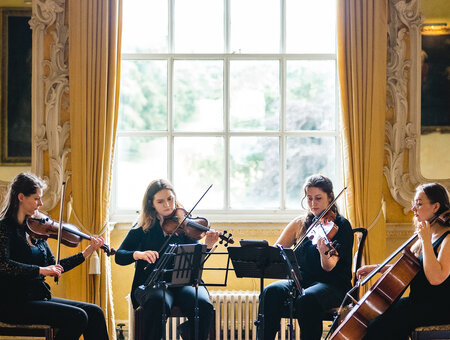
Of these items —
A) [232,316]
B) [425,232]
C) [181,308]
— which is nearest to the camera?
[425,232]

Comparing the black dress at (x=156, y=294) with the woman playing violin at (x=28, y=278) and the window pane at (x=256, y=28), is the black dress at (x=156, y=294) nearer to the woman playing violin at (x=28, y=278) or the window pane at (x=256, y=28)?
the woman playing violin at (x=28, y=278)

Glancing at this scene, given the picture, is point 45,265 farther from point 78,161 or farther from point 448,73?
point 448,73

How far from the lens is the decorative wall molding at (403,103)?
4184 millimetres

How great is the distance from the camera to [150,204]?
12.2 ft

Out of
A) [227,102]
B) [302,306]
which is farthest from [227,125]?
[302,306]

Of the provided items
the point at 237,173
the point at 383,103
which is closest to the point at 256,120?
the point at 237,173

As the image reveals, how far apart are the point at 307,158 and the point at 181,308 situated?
5.11 feet

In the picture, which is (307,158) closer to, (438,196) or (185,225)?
(185,225)

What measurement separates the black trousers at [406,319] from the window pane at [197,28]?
2308 millimetres

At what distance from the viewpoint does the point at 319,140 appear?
177 inches

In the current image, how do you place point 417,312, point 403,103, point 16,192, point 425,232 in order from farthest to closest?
point 403,103, point 16,192, point 417,312, point 425,232

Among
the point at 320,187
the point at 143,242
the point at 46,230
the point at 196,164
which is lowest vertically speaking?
the point at 143,242

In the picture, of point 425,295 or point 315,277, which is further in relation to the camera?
point 315,277

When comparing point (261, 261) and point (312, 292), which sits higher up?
point (261, 261)
